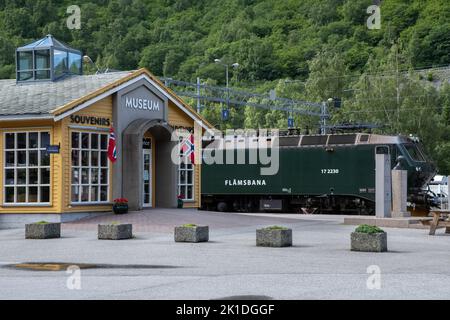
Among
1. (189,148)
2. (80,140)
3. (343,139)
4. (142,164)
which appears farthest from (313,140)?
(80,140)

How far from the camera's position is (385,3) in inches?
4545

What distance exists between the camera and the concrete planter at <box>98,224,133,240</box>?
19.4 m

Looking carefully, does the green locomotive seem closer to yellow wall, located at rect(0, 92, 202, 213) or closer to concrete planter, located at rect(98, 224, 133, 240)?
yellow wall, located at rect(0, 92, 202, 213)

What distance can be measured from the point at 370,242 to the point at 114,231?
6.72 m

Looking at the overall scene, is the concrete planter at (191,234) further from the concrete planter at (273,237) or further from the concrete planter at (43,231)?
the concrete planter at (43,231)

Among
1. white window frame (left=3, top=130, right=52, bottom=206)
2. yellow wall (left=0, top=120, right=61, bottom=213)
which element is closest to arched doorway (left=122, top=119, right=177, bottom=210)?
yellow wall (left=0, top=120, right=61, bottom=213)

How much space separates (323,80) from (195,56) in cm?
3782

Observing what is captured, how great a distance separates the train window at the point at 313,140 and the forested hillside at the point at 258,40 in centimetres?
2714

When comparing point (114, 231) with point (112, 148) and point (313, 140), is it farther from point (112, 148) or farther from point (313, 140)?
point (313, 140)

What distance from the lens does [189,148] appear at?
98.5ft

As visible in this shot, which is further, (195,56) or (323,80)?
(195,56)

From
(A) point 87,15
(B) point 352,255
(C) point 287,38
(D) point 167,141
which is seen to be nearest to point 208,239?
(B) point 352,255

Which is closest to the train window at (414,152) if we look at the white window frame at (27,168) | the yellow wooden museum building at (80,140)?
the yellow wooden museum building at (80,140)
